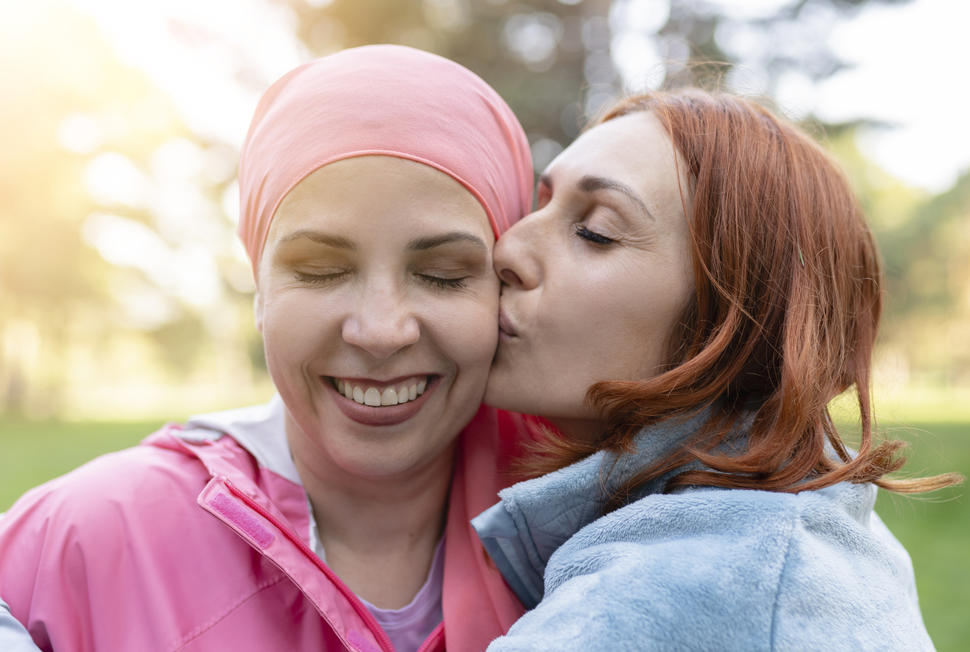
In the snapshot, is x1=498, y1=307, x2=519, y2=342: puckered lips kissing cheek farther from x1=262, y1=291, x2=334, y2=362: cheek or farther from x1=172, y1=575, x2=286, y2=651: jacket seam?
x1=172, y1=575, x2=286, y2=651: jacket seam

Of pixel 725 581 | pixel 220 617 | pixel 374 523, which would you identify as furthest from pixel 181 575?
pixel 725 581

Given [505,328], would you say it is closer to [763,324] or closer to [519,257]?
[519,257]

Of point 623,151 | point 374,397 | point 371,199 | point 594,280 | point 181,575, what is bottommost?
point 181,575

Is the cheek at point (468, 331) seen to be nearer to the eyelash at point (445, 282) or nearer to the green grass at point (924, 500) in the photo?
the eyelash at point (445, 282)

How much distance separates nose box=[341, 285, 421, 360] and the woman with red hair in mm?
352

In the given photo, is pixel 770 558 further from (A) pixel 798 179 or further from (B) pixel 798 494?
(A) pixel 798 179

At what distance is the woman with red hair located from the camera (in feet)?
5.85

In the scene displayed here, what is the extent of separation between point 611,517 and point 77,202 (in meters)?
22.5

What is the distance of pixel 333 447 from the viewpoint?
2.15 m

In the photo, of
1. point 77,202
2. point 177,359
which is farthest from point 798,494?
point 177,359

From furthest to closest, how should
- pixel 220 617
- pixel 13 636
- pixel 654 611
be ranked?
pixel 220 617 < pixel 13 636 < pixel 654 611

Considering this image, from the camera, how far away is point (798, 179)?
2.17m

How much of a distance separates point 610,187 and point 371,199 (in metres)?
0.62

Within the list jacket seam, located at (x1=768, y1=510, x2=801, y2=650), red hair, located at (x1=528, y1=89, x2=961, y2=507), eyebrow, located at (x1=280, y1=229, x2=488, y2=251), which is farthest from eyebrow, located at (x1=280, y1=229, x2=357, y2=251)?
jacket seam, located at (x1=768, y1=510, x2=801, y2=650)
